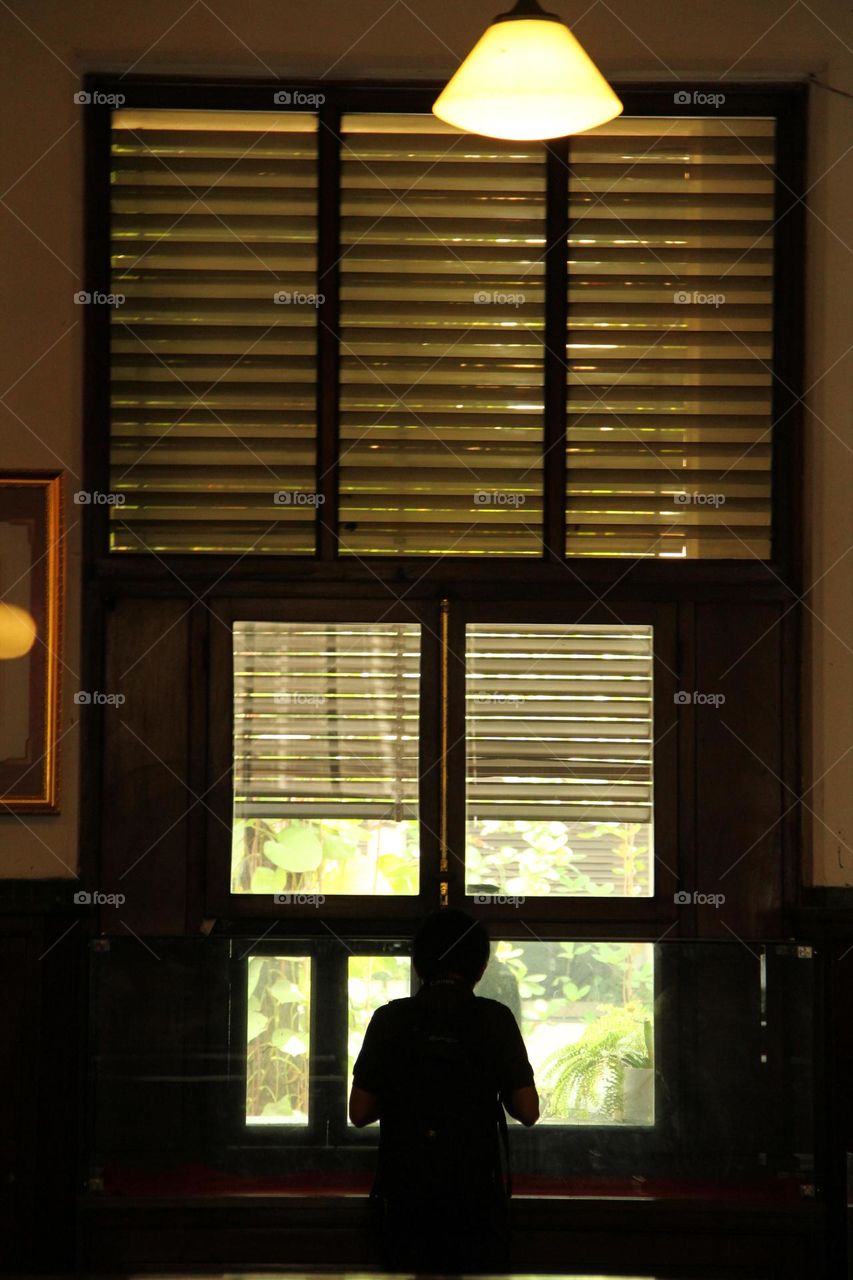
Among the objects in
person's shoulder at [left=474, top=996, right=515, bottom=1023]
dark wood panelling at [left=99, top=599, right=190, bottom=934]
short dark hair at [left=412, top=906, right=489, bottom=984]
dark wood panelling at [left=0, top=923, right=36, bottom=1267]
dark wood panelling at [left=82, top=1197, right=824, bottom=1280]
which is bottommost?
dark wood panelling at [left=82, top=1197, right=824, bottom=1280]

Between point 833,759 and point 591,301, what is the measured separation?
152 cm

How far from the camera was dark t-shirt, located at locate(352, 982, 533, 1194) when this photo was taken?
2828 mm

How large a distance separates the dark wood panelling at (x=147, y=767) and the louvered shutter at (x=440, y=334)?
2.29 feet

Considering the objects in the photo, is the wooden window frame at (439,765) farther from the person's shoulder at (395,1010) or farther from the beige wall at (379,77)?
Result: the person's shoulder at (395,1010)

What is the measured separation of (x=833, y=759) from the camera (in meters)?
4.00

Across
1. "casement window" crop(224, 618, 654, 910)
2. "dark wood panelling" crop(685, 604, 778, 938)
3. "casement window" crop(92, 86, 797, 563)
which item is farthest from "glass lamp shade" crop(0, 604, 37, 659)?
"dark wood panelling" crop(685, 604, 778, 938)

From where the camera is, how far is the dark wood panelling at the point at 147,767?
13.0 feet

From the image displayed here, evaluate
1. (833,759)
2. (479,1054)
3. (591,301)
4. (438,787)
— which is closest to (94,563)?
(438,787)

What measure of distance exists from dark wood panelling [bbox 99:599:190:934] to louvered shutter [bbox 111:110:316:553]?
0.31 meters

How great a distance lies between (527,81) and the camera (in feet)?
8.61

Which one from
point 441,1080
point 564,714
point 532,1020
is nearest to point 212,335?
point 564,714

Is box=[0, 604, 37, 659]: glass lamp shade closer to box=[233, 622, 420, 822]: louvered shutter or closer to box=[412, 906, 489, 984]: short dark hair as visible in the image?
box=[233, 622, 420, 822]: louvered shutter

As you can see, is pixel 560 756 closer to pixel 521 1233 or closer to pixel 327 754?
pixel 327 754

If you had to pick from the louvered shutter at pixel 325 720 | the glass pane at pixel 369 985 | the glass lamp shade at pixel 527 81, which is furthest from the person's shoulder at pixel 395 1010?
the glass lamp shade at pixel 527 81
